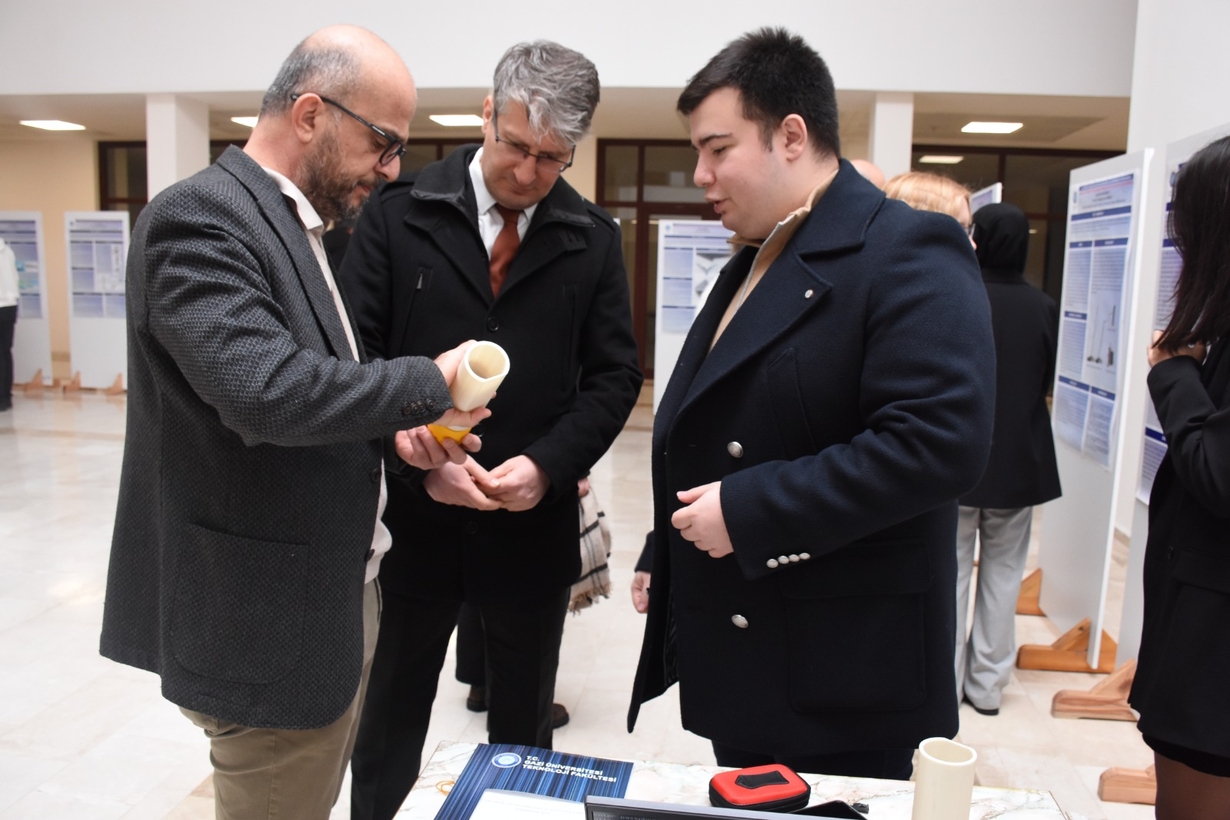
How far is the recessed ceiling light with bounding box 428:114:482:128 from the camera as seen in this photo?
10727mm

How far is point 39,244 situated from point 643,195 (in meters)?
7.24

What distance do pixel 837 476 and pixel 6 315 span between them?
10439 millimetres

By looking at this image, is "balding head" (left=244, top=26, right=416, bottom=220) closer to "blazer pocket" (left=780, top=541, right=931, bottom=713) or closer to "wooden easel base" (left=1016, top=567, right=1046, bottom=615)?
"blazer pocket" (left=780, top=541, right=931, bottom=713)

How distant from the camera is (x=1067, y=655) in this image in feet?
12.5

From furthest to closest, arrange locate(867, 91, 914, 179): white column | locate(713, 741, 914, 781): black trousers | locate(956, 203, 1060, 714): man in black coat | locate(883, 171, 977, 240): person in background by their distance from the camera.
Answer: locate(867, 91, 914, 179): white column < locate(956, 203, 1060, 714): man in black coat < locate(883, 171, 977, 240): person in background < locate(713, 741, 914, 781): black trousers

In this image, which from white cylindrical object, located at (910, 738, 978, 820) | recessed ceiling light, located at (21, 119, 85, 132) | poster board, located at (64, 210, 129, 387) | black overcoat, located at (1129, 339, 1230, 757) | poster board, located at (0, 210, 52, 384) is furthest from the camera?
recessed ceiling light, located at (21, 119, 85, 132)

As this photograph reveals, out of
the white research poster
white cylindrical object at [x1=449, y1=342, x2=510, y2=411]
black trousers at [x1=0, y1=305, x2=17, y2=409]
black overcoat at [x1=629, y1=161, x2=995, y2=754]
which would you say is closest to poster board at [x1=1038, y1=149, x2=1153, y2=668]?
the white research poster

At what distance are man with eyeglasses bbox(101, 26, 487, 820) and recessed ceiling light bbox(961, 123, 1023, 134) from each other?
403 inches

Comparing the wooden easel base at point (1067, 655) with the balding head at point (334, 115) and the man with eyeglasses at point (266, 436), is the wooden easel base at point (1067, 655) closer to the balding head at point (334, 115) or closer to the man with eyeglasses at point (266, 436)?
the man with eyeglasses at point (266, 436)

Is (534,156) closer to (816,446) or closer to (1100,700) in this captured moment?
(816,446)

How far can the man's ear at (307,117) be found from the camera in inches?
57.8

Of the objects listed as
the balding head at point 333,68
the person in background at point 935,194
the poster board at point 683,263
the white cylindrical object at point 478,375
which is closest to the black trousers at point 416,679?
the white cylindrical object at point 478,375

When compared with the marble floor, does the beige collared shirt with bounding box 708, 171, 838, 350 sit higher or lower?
higher

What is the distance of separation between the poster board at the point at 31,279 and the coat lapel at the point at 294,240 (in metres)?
10.9
